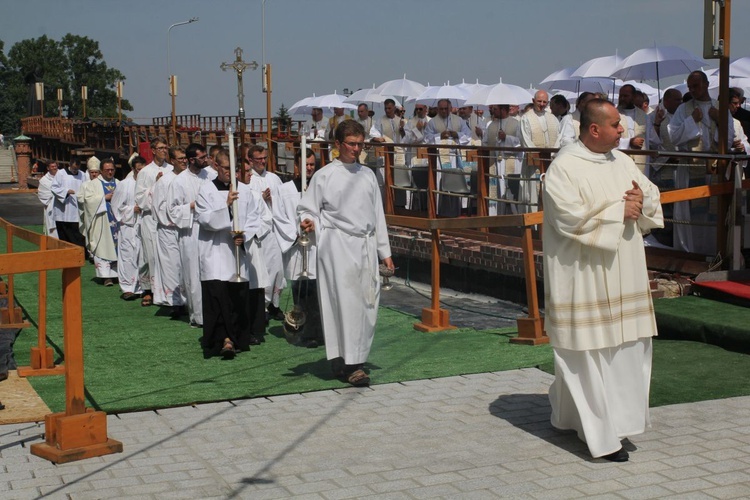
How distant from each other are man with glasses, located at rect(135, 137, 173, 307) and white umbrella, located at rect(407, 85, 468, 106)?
893 cm

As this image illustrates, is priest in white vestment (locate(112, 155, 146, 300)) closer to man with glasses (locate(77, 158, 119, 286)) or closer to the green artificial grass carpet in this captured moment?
man with glasses (locate(77, 158, 119, 286))

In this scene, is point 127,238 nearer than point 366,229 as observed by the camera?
No

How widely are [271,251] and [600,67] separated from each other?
7752mm

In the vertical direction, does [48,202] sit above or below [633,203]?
below

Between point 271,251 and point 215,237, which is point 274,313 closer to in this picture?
point 271,251

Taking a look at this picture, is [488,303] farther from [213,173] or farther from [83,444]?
[83,444]

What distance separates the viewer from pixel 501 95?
17922 millimetres

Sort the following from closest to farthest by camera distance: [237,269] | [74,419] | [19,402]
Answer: [74,419]
[19,402]
[237,269]

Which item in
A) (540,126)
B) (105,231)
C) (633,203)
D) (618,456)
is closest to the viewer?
(618,456)

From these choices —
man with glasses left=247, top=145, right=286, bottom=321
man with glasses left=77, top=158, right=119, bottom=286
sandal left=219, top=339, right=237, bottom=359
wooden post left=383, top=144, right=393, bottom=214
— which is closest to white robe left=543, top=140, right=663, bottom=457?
sandal left=219, top=339, right=237, bottom=359

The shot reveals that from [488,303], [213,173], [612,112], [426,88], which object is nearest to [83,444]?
[612,112]

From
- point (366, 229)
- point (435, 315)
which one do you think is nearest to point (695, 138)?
point (435, 315)

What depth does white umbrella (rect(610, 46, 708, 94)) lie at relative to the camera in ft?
53.9

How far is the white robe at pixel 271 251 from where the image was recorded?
11.8 metres
